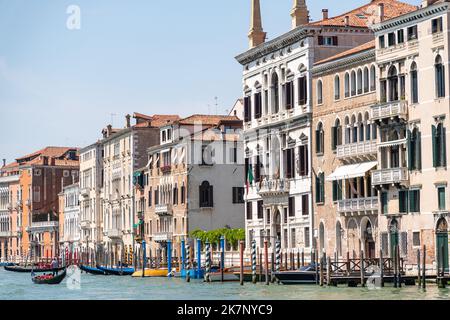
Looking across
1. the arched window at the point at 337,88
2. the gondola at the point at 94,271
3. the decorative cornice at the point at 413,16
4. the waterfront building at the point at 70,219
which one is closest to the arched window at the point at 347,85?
A: the arched window at the point at 337,88

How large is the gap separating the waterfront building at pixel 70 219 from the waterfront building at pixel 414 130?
4294cm

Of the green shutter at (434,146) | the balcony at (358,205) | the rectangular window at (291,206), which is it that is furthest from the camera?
the rectangular window at (291,206)

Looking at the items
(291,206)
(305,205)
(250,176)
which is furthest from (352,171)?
(250,176)

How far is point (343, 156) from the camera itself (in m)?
35.3

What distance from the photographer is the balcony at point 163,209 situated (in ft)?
174

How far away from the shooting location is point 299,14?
39.8m

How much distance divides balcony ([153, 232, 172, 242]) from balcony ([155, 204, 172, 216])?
92 centimetres

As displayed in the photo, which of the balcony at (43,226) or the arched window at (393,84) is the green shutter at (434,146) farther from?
the balcony at (43,226)

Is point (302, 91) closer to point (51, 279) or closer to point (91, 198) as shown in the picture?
point (51, 279)

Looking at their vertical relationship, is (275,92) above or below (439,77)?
above

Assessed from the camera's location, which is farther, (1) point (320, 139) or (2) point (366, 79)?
(1) point (320, 139)

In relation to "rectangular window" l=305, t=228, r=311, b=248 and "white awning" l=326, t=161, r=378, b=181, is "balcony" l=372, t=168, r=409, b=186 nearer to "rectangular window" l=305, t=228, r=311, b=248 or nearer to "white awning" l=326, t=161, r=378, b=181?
"white awning" l=326, t=161, r=378, b=181

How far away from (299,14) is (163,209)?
54.3 feet
